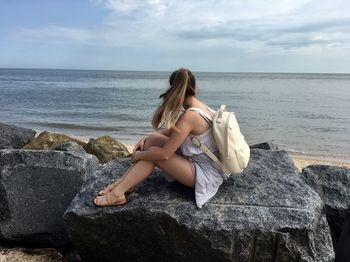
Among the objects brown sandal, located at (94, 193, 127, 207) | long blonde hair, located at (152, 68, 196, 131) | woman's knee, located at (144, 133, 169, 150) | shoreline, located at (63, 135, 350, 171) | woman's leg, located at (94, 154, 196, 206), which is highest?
long blonde hair, located at (152, 68, 196, 131)

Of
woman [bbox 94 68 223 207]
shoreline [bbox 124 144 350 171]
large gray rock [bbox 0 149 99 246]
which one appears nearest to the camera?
woman [bbox 94 68 223 207]

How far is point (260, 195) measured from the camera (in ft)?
14.4

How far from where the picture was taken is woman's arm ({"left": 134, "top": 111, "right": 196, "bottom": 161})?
171 inches

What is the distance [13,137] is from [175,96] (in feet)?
21.8

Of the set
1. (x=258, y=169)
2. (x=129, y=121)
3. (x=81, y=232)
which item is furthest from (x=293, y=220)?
(x=129, y=121)

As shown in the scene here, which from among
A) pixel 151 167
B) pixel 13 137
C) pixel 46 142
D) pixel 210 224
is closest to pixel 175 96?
pixel 151 167

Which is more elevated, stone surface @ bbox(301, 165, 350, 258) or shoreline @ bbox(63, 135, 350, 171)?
stone surface @ bbox(301, 165, 350, 258)

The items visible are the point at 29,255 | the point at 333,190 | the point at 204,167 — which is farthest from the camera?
the point at 333,190

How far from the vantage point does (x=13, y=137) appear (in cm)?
1002

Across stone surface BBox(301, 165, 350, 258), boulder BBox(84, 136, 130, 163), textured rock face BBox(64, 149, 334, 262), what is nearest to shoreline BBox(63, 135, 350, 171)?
boulder BBox(84, 136, 130, 163)

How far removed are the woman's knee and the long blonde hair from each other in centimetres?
23

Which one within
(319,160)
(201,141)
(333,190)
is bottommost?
(319,160)

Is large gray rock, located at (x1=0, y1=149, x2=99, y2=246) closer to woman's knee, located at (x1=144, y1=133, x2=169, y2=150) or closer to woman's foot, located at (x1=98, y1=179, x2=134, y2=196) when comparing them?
woman's foot, located at (x1=98, y1=179, x2=134, y2=196)

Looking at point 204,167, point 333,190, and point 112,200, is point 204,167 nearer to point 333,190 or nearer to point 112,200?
point 112,200
